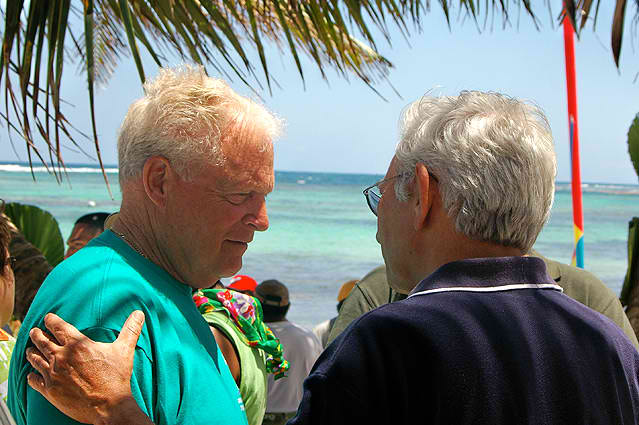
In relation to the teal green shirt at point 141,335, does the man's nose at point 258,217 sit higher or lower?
higher

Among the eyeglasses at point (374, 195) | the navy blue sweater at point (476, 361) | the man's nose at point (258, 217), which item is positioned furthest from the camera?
the man's nose at point (258, 217)

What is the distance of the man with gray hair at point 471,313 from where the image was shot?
3.99 ft

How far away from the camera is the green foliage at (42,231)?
5.39m

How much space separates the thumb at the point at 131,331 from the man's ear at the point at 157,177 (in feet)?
1.07

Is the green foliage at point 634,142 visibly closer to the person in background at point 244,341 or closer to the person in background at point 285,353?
the person in background at point 285,353

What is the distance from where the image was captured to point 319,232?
3312 centimetres

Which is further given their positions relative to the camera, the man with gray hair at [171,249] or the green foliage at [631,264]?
the green foliage at [631,264]

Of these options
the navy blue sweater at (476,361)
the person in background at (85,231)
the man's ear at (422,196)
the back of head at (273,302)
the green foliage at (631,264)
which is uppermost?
the man's ear at (422,196)

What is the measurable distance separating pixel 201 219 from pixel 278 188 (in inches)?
2210

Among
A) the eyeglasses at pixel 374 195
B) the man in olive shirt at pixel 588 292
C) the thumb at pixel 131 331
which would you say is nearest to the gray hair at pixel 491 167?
the eyeglasses at pixel 374 195

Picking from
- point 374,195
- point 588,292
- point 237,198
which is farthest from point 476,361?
point 588,292

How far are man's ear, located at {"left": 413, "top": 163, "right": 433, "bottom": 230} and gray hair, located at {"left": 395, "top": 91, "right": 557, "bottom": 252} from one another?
0.06 ft

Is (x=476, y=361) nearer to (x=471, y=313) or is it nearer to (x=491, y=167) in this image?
(x=471, y=313)

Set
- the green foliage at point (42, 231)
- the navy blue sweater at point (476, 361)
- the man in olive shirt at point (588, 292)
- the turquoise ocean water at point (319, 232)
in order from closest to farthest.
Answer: the navy blue sweater at point (476, 361), the man in olive shirt at point (588, 292), the green foliage at point (42, 231), the turquoise ocean water at point (319, 232)
